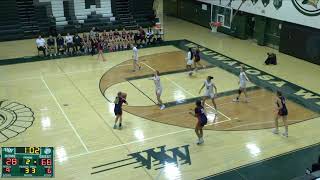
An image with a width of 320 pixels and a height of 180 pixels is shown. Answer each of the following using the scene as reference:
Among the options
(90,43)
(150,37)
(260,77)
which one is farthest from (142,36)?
(260,77)

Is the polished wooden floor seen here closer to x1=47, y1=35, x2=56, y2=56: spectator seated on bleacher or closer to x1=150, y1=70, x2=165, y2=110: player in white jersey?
x1=150, y1=70, x2=165, y2=110: player in white jersey

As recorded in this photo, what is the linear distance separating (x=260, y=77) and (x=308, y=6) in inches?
223

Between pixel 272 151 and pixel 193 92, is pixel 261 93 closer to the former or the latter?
pixel 193 92

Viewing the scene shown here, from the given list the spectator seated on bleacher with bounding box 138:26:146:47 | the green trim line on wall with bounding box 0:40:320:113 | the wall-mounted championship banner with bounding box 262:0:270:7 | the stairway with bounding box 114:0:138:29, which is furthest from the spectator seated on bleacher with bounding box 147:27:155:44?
the wall-mounted championship banner with bounding box 262:0:270:7

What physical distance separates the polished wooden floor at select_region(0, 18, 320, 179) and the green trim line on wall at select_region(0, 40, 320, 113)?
60 cm

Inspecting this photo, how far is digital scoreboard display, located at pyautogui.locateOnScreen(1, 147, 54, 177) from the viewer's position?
8.70m

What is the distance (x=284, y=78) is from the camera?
20281 mm

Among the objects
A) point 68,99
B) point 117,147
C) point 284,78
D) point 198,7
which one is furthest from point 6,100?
point 198,7

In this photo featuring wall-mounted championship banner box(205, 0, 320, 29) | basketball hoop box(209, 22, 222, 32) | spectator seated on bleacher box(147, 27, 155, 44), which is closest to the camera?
wall-mounted championship banner box(205, 0, 320, 29)

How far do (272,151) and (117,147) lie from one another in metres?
5.19

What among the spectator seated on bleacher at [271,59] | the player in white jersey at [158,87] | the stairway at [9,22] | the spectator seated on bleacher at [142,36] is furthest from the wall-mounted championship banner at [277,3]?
the stairway at [9,22]

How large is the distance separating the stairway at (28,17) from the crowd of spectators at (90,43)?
→ 359cm

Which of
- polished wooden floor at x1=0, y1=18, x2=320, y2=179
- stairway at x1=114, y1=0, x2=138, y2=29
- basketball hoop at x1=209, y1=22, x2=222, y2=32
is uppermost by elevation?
stairway at x1=114, y1=0, x2=138, y2=29

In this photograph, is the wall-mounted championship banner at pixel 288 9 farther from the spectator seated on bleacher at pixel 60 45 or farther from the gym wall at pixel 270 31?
the spectator seated on bleacher at pixel 60 45
